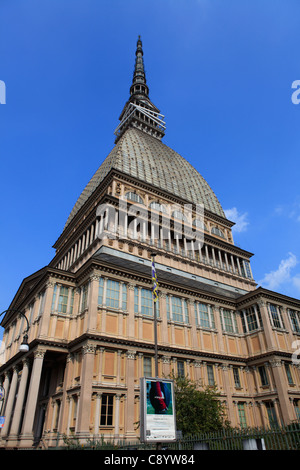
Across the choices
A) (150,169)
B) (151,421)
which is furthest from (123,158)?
(151,421)

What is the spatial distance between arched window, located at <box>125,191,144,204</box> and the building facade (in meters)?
0.27

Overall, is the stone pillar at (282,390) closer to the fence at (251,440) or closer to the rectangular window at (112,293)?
the rectangular window at (112,293)

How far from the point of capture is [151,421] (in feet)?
45.6

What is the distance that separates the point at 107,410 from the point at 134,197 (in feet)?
105

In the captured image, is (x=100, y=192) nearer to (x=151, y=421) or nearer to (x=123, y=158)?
(x=123, y=158)

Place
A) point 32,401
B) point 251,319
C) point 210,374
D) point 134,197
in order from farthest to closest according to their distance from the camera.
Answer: point 134,197, point 251,319, point 210,374, point 32,401

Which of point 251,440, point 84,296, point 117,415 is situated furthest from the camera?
point 84,296

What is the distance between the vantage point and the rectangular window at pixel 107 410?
27164 millimetres

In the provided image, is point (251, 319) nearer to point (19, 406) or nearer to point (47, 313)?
point (47, 313)

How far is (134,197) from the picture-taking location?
170ft

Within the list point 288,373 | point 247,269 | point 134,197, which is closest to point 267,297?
point 288,373

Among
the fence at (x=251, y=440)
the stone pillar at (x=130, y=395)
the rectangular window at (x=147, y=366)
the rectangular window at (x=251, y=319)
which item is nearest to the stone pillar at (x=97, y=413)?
the stone pillar at (x=130, y=395)

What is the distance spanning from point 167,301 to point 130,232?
11.8m

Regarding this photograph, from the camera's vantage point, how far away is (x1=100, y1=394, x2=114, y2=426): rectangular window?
89.1 feet
